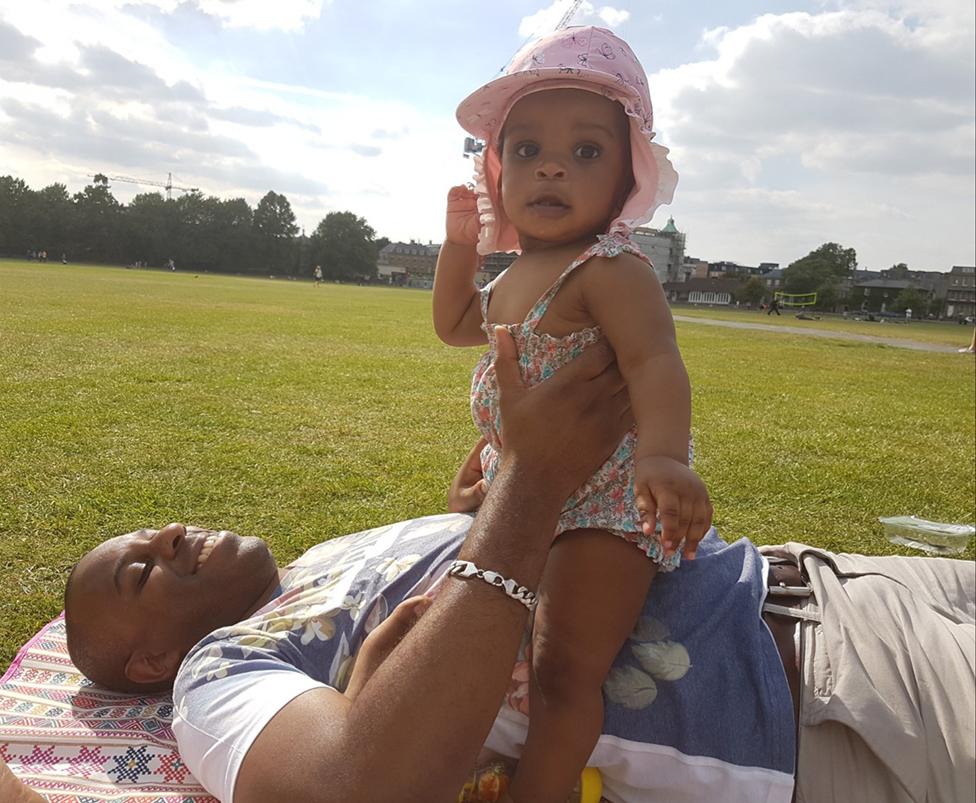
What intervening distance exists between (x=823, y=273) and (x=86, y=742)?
138m

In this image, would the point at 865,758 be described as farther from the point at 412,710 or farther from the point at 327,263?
the point at 327,263

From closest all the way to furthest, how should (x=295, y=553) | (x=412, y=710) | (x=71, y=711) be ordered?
(x=412, y=710) < (x=71, y=711) < (x=295, y=553)

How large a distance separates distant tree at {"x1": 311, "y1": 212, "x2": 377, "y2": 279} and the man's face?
12569 centimetres

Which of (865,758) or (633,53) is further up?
(633,53)

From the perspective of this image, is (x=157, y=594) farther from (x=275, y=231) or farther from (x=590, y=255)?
(x=275, y=231)

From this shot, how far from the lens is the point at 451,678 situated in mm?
1813

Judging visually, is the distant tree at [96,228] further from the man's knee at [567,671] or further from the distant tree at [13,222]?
the man's knee at [567,671]

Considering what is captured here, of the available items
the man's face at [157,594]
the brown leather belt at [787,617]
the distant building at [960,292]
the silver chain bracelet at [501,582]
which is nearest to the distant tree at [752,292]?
the distant building at [960,292]

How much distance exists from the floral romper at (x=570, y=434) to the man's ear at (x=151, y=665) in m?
1.18

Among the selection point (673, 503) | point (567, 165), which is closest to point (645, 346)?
point (673, 503)

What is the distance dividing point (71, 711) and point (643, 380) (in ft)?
6.89

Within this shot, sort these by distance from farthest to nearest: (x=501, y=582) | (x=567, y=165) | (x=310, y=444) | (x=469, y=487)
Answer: (x=310, y=444), (x=469, y=487), (x=567, y=165), (x=501, y=582)

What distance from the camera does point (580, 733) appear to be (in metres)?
2.10

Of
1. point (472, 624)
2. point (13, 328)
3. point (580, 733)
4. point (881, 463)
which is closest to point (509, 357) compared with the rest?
point (472, 624)
